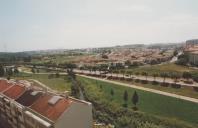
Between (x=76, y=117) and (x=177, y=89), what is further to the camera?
(x=177, y=89)

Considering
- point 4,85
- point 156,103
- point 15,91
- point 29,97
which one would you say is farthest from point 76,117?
point 156,103

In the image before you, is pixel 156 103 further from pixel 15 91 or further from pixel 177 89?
pixel 15 91

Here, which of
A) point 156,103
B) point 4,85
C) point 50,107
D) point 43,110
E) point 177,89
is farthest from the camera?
point 177,89

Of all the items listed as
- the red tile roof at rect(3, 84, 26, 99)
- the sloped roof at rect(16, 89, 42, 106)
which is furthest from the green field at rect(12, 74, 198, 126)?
the red tile roof at rect(3, 84, 26, 99)

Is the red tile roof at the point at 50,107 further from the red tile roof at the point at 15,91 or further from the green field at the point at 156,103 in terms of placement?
the green field at the point at 156,103

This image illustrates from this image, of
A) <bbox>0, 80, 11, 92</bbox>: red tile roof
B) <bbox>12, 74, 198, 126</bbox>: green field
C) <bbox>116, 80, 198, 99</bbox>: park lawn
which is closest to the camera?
<bbox>0, 80, 11, 92</bbox>: red tile roof

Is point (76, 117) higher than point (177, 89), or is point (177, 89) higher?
point (76, 117)

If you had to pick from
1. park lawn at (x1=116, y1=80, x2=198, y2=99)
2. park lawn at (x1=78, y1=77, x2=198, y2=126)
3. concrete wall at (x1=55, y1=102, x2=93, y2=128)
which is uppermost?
concrete wall at (x1=55, y1=102, x2=93, y2=128)

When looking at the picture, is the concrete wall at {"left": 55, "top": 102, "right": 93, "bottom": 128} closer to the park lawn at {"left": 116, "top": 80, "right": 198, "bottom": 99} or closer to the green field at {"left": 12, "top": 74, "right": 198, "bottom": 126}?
the green field at {"left": 12, "top": 74, "right": 198, "bottom": 126}
